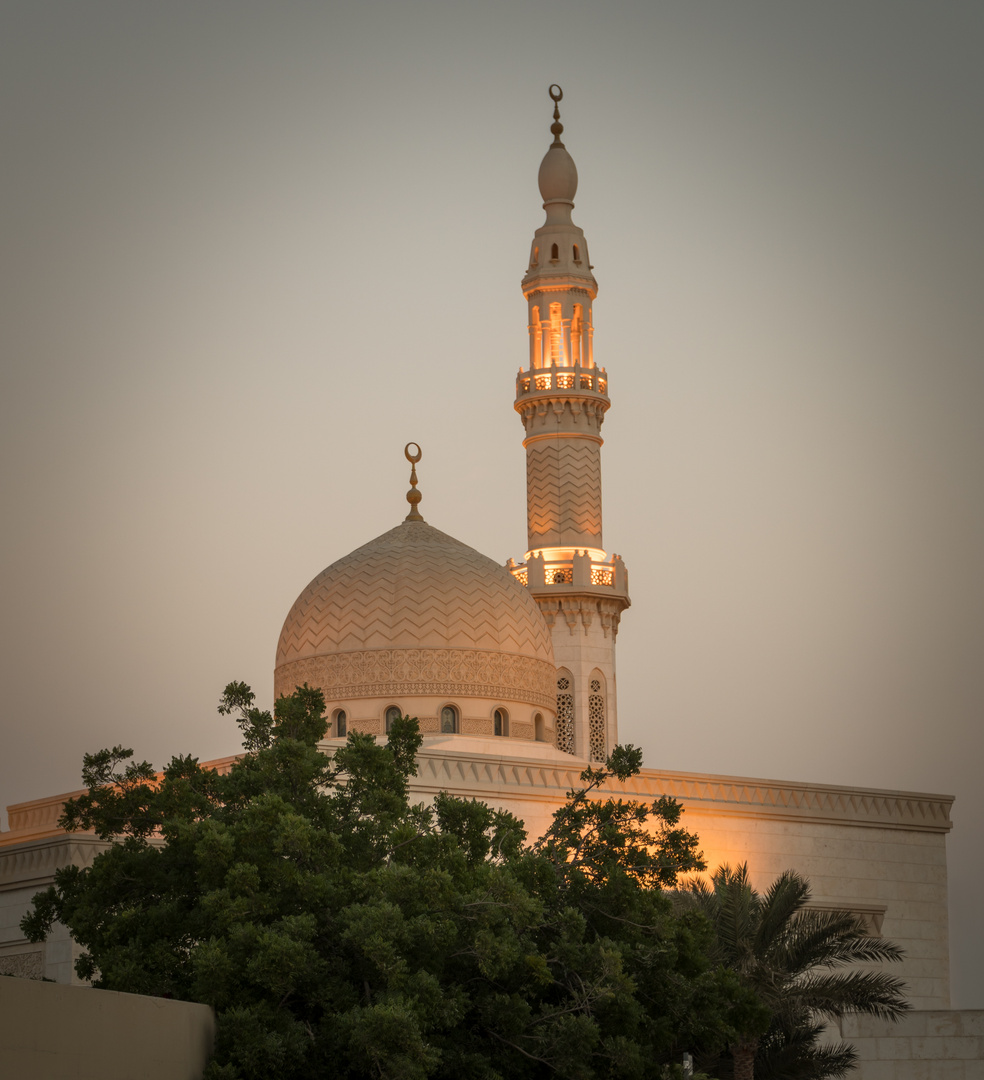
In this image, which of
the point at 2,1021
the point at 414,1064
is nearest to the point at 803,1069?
the point at 414,1064

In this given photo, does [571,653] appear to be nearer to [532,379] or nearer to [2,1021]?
[532,379]

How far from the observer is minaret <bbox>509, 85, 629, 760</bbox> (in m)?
29.9

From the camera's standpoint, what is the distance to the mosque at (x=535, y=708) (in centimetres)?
2553

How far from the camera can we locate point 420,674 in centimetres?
2659

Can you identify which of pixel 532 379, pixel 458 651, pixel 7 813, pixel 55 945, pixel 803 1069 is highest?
pixel 532 379

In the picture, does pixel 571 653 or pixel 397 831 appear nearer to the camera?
pixel 397 831

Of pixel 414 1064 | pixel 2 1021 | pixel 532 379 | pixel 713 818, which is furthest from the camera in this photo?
pixel 532 379

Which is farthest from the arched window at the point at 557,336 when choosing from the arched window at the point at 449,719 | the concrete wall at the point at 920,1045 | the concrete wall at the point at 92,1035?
the concrete wall at the point at 92,1035

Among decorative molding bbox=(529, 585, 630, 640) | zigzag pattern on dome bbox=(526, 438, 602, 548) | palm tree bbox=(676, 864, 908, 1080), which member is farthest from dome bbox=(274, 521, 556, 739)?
palm tree bbox=(676, 864, 908, 1080)

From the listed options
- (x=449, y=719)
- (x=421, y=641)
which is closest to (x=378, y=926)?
(x=449, y=719)

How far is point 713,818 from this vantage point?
25.6 m

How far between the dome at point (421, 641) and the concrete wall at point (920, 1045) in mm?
6865

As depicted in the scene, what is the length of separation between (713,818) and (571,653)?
4.99 m

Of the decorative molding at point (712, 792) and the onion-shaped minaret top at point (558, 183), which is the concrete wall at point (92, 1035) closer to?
the decorative molding at point (712, 792)
